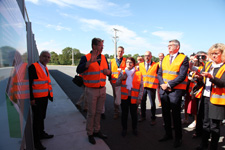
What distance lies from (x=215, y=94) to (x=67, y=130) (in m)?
3.35

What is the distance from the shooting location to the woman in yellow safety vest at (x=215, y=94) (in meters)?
2.43

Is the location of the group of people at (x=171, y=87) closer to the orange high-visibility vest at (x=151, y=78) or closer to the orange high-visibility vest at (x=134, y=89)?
the orange high-visibility vest at (x=134, y=89)

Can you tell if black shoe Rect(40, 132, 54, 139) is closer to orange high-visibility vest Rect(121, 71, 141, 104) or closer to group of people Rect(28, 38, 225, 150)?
group of people Rect(28, 38, 225, 150)

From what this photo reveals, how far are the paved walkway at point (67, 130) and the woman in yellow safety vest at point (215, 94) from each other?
205 centimetres

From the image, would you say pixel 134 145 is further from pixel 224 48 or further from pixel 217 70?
pixel 224 48

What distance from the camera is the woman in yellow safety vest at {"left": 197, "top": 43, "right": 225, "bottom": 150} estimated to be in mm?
2426

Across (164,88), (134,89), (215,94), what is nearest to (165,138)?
(164,88)

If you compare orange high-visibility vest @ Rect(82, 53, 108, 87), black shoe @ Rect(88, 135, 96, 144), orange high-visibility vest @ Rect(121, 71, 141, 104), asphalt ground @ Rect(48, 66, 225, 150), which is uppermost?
orange high-visibility vest @ Rect(82, 53, 108, 87)

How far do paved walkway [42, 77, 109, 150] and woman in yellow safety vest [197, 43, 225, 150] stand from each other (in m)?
2.05

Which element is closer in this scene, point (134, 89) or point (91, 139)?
point (91, 139)

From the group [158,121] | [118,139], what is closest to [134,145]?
[118,139]

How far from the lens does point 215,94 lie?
98.5 inches

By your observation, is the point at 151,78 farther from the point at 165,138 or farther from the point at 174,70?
the point at 165,138

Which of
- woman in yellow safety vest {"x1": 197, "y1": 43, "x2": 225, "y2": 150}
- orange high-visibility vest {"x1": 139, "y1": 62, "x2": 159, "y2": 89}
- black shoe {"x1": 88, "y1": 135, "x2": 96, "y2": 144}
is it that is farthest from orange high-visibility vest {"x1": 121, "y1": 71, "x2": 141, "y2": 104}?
woman in yellow safety vest {"x1": 197, "y1": 43, "x2": 225, "y2": 150}
